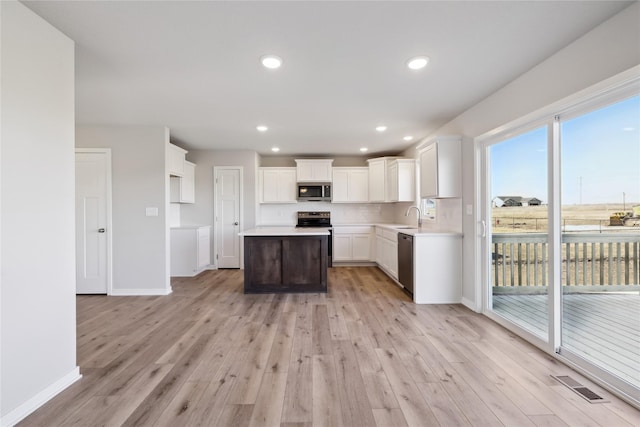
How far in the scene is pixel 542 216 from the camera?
2.46m

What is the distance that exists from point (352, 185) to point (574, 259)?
14.1ft

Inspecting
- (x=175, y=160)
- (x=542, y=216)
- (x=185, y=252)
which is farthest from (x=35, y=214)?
(x=542, y=216)

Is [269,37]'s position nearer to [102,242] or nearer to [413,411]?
[413,411]

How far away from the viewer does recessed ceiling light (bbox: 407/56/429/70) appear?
2256 mm

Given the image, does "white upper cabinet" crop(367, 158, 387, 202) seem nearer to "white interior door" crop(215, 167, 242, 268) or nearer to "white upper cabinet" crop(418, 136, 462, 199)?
"white upper cabinet" crop(418, 136, 462, 199)

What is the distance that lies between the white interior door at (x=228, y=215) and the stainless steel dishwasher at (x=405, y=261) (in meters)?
3.25

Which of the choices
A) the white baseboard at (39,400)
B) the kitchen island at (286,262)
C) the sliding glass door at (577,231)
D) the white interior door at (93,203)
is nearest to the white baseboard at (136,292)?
the white interior door at (93,203)

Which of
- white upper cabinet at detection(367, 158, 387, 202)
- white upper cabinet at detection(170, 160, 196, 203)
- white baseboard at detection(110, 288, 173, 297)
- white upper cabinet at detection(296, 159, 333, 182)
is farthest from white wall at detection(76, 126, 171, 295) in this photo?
white upper cabinet at detection(367, 158, 387, 202)

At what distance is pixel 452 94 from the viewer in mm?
2996

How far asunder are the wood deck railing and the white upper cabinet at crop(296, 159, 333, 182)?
3662 millimetres

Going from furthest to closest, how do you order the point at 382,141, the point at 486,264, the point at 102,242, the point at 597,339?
the point at 382,141, the point at 102,242, the point at 486,264, the point at 597,339

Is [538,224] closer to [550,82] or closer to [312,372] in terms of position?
[550,82]

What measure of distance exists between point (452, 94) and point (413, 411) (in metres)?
2.91

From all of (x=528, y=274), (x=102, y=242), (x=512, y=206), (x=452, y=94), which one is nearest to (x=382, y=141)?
(x=452, y=94)
